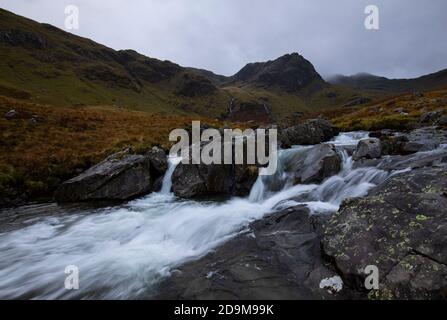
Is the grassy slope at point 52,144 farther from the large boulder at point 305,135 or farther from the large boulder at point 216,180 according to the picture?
the large boulder at point 305,135

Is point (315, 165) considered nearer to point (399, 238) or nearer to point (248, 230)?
point (248, 230)

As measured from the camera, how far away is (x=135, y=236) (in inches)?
522

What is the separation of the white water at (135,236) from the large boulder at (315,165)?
1.87 ft

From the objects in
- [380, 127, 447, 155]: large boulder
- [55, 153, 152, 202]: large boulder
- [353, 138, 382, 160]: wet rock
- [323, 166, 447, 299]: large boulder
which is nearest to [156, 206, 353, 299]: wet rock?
[323, 166, 447, 299]: large boulder

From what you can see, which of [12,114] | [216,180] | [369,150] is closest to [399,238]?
[369,150]

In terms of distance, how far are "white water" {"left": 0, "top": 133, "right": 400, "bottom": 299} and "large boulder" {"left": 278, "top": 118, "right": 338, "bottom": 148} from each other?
9.04 metres

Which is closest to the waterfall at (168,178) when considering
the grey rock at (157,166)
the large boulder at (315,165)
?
the grey rock at (157,166)

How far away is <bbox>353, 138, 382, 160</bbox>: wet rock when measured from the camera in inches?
679

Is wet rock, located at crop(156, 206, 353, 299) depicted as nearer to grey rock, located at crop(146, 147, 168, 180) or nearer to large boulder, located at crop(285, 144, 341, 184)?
Result: large boulder, located at crop(285, 144, 341, 184)

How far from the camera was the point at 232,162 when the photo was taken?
65.2 ft

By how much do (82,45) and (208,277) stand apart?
193 metres

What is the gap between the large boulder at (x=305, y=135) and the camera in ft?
91.7
